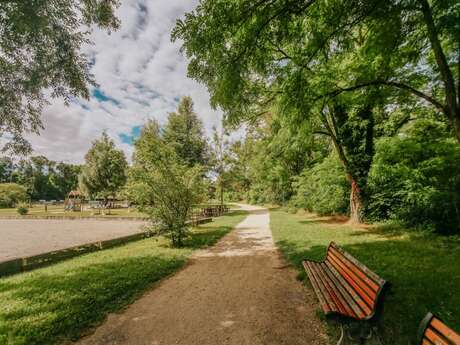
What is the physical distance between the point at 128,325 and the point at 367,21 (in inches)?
277

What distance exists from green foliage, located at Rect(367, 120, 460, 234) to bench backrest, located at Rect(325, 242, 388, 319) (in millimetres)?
6641

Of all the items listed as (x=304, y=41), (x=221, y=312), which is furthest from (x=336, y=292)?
(x=304, y=41)

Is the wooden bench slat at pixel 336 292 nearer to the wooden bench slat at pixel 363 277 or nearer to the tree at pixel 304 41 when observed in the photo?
the wooden bench slat at pixel 363 277

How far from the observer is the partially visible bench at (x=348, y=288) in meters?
2.73

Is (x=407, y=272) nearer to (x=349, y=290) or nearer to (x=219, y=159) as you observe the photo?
(x=349, y=290)

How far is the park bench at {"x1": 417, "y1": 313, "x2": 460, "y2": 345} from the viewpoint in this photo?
180 centimetres

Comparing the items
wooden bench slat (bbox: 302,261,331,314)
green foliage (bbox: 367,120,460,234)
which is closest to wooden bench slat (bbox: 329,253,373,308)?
wooden bench slat (bbox: 302,261,331,314)

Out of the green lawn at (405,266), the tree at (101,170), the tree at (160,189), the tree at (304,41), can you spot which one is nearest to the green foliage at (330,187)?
the green lawn at (405,266)

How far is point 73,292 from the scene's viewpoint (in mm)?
4770

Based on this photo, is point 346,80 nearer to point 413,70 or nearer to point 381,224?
point 413,70

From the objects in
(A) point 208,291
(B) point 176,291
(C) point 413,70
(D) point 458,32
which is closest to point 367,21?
(D) point 458,32

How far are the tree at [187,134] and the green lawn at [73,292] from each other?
68.9 feet

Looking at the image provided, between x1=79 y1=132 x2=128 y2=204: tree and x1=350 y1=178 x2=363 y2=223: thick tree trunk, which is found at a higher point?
x1=79 y1=132 x2=128 y2=204: tree

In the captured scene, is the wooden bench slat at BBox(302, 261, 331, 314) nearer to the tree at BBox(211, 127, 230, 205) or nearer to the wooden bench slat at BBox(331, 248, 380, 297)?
the wooden bench slat at BBox(331, 248, 380, 297)
